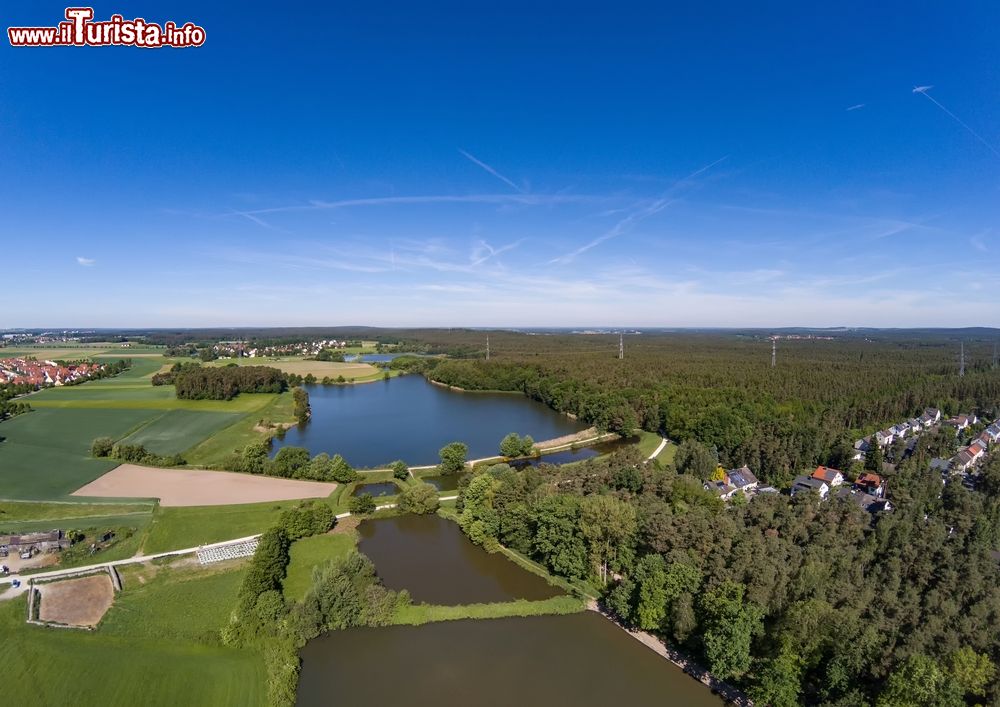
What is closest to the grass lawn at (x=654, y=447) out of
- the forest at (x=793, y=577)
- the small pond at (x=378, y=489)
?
the forest at (x=793, y=577)

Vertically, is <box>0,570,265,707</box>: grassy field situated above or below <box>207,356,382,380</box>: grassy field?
below

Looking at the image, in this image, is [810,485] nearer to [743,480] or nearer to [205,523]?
[743,480]

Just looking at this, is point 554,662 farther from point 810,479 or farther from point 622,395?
point 622,395

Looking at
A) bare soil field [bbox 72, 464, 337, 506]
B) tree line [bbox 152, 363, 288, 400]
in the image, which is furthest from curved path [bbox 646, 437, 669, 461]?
tree line [bbox 152, 363, 288, 400]

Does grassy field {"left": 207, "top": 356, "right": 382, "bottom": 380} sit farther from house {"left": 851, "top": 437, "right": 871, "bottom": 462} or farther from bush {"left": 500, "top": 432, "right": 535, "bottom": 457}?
house {"left": 851, "top": 437, "right": 871, "bottom": 462}

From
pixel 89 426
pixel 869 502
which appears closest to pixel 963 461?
pixel 869 502
